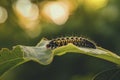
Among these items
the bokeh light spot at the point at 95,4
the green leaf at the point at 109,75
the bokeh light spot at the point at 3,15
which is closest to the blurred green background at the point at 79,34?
the bokeh light spot at the point at 95,4

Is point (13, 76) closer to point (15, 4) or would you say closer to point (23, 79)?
point (23, 79)

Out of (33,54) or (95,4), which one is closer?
(33,54)

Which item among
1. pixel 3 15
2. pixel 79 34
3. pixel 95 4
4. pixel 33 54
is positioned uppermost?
pixel 3 15

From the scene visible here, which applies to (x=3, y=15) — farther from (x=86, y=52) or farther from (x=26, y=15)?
(x=86, y=52)

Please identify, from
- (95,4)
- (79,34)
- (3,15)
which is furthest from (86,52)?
(3,15)

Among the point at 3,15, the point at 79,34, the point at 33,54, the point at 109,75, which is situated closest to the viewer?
the point at 33,54

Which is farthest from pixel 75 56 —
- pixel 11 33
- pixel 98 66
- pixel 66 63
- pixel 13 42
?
pixel 11 33

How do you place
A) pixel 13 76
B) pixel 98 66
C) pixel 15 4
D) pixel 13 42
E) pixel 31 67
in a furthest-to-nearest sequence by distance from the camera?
pixel 15 4 < pixel 13 42 < pixel 31 67 < pixel 13 76 < pixel 98 66

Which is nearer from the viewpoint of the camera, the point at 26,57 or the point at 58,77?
the point at 26,57

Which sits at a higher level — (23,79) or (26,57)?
(23,79)
